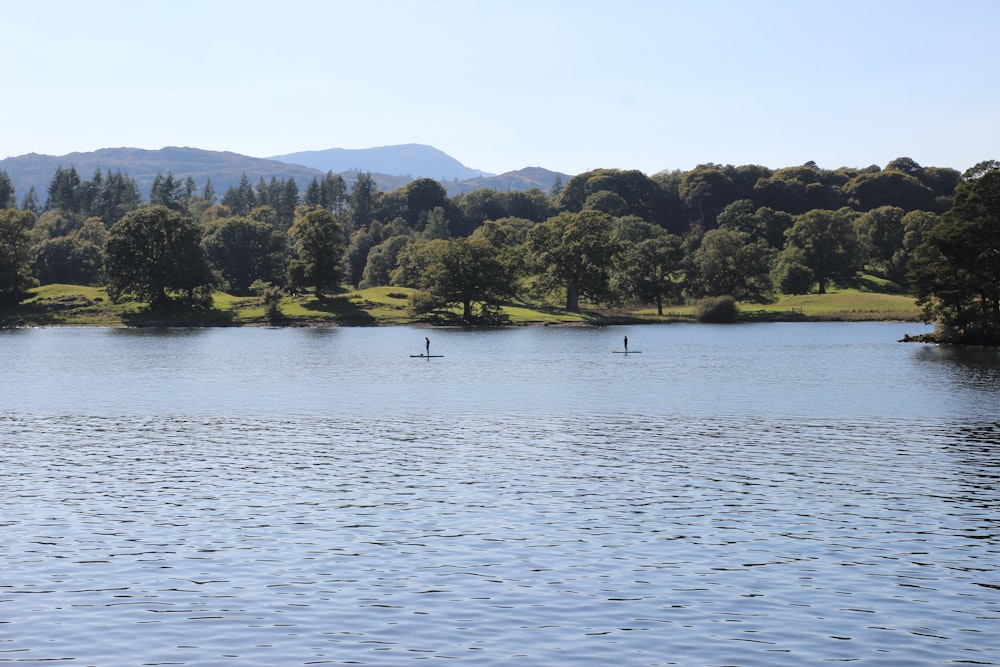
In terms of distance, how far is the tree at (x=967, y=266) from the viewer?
13438 centimetres

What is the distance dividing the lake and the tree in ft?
180

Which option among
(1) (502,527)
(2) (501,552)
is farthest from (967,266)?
(2) (501,552)

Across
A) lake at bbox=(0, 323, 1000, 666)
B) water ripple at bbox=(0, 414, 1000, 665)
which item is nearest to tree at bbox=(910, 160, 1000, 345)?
lake at bbox=(0, 323, 1000, 666)

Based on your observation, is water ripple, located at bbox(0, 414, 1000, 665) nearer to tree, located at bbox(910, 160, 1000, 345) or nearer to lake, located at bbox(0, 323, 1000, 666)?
lake, located at bbox(0, 323, 1000, 666)

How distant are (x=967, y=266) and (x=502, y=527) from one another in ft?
383

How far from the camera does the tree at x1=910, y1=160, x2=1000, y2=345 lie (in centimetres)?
13438

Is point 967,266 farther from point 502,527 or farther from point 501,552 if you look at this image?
point 501,552

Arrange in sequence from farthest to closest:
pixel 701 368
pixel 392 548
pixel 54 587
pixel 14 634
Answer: pixel 701 368 < pixel 392 548 < pixel 54 587 < pixel 14 634

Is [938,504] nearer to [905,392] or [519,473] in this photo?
[519,473]

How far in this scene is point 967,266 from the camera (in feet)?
442

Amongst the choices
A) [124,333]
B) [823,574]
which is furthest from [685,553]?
[124,333]

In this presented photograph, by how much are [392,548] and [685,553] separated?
9.79m

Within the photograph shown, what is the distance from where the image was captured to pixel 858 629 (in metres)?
25.6

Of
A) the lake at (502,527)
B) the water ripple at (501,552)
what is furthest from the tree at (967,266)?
the water ripple at (501,552)
